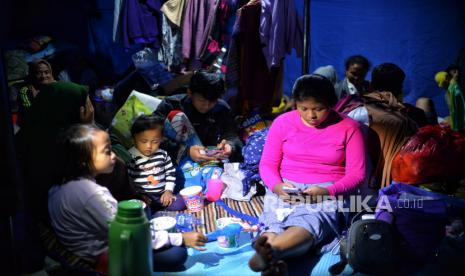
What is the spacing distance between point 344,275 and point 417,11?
4645mm

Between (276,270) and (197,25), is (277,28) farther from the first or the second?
(276,270)

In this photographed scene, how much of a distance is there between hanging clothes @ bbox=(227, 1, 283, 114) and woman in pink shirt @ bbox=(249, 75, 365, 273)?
1290mm

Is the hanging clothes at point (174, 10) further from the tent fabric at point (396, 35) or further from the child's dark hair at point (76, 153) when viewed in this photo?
the child's dark hair at point (76, 153)

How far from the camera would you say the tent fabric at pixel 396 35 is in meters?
6.20

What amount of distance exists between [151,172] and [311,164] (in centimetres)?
123

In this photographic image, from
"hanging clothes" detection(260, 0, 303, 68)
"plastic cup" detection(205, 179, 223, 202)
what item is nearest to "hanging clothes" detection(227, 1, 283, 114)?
"hanging clothes" detection(260, 0, 303, 68)

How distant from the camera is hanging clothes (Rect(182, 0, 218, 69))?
189 inches

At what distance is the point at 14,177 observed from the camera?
2303 mm

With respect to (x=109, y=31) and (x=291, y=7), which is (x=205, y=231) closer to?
(x=291, y=7)

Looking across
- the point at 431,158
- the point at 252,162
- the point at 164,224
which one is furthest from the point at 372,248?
the point at 252,162

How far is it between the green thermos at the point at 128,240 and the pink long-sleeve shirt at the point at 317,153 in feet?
3.76

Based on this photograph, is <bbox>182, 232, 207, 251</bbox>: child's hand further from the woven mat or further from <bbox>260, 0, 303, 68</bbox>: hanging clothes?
<bbox>260, 0, 303, 68</bbox>: hanging clothes

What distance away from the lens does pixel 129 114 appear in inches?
157

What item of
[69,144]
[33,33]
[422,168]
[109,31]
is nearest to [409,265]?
[422,168]
